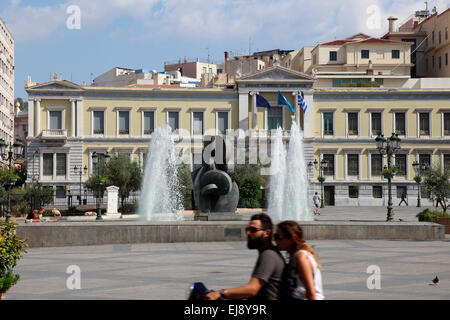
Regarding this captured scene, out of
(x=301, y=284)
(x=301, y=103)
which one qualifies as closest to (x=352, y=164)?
(x=301, y=103)

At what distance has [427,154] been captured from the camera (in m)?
50.8

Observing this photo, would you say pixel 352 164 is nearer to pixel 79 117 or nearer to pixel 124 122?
pixel 124 122

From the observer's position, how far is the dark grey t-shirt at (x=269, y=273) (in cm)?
486

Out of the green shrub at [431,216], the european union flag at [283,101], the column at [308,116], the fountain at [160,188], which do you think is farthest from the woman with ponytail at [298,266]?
the column at [308,116]

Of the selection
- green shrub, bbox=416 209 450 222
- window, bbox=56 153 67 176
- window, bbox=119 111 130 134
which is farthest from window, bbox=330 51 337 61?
green shrub, bbox=416 209 450 222

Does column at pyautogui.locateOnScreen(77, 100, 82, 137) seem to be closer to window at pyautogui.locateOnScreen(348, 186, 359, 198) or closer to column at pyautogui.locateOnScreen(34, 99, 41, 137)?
column at pyautogui.locateOnScreen(34, 99, 41, 137)

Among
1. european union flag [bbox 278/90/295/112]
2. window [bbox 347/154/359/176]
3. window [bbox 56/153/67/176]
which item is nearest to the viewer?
european union flag [bbox 278/90/295/112]

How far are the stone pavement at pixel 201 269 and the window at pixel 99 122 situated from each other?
35617 millimetres

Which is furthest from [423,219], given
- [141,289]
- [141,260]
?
[141,289]

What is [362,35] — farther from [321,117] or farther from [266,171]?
[266,171]

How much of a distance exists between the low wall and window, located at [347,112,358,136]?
34.4m

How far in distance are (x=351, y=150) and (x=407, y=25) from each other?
24929 mm

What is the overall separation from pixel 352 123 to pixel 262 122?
6.99m

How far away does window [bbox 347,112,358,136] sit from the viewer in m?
51.2
